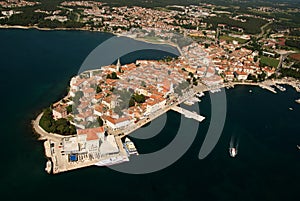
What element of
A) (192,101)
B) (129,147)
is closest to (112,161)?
(129,147)

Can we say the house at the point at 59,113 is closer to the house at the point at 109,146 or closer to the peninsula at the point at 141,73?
the peninsula at the point at 141,73

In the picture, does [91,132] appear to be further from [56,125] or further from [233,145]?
[233,145]

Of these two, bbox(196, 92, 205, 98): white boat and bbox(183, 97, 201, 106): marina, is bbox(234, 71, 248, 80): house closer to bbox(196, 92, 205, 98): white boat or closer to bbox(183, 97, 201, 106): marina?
bbox(196, 92, 205, 98): white boat

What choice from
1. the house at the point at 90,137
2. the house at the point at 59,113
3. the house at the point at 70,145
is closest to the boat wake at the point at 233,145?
the house at the point at 90,137

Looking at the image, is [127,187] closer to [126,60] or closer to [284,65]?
[126,60]

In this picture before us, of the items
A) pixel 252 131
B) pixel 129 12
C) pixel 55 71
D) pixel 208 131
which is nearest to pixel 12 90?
pixel 55 71

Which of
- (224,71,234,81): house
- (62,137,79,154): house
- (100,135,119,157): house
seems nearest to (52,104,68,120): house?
(62,137,79,154): house
